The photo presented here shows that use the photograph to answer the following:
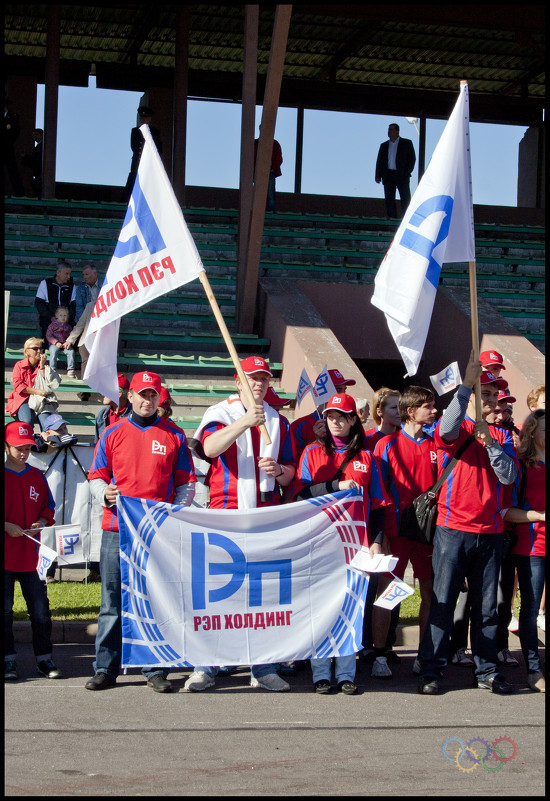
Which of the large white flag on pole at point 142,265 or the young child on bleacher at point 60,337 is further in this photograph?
the young child on bleacher at point 60,337

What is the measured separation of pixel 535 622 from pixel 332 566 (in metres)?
1.53

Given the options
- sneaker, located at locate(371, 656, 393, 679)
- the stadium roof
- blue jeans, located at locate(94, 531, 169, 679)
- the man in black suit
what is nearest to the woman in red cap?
sneaker, located at locate(371, 656, 393, 679)

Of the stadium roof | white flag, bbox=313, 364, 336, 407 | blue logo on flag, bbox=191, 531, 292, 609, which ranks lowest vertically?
blue logo on flag, bbox=191, 531, 292, 609

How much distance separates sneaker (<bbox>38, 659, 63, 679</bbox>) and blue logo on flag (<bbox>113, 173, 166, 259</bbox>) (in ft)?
9.75

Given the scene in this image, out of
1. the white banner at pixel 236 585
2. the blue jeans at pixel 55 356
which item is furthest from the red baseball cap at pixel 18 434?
the blue jeans at pixel 55 356

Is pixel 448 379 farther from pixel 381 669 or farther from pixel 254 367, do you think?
pixel 381 669

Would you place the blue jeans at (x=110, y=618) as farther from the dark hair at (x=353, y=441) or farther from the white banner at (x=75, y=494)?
the white banner at (x=75, y=494)

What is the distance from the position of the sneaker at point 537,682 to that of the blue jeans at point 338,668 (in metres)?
1.30

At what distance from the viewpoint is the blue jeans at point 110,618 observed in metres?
7.52

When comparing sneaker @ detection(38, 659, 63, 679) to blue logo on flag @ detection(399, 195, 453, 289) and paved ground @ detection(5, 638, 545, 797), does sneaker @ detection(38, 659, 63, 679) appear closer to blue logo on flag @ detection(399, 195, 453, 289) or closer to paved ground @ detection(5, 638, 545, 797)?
paved ground @ detection(5, 638, 545, 797)

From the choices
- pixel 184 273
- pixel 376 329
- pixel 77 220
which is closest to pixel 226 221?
pixel 77 220

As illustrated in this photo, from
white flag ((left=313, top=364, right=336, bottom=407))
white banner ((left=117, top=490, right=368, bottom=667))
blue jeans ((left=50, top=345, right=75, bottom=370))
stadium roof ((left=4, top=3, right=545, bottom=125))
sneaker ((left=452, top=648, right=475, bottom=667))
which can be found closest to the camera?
white banner ((left=117, top=490, right=368, bottom=667))

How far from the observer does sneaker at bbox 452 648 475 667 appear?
28.1 feet

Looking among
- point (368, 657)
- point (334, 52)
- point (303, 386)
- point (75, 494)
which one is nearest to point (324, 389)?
point (303, 386)
